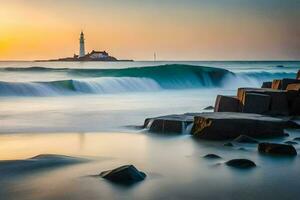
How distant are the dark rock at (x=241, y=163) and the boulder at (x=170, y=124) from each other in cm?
264

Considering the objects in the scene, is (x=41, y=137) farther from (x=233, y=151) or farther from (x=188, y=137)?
(x=233, y=151)

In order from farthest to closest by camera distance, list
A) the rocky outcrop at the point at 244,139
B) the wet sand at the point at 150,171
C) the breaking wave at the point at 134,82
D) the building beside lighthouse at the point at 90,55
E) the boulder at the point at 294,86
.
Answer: the building beside lighthouse at the point at 90,55 → the breaking wave at the point at 134,82 → the boulder at the point at 294,86 → the rocky outcrop at the point at 244,139 → the wet sand at the point at 150,171

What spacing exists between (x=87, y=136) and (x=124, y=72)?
28.3 m

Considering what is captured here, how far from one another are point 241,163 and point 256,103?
4198 mm

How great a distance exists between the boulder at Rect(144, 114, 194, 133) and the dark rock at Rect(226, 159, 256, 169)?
264cm

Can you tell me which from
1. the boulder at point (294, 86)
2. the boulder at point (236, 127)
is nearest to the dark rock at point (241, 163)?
the boulder at point (236, 127)

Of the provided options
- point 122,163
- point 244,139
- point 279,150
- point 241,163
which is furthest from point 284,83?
point 122,163

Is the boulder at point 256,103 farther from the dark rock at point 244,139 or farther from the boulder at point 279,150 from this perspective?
the boulder at point 279,150

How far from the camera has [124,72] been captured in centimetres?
3659

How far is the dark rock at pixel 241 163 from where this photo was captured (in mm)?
5703

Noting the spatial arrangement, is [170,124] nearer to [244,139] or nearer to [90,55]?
[244,139]

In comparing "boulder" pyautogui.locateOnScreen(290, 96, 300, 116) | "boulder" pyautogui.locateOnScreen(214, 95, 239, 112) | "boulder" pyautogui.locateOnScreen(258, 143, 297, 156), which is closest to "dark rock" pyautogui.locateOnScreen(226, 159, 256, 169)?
"boulder" pyautogui.locateOnScreen(258, 143, 297, 156)

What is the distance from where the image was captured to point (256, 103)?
384 inches

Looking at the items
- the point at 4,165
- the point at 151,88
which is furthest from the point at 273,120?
the point at 151,88
